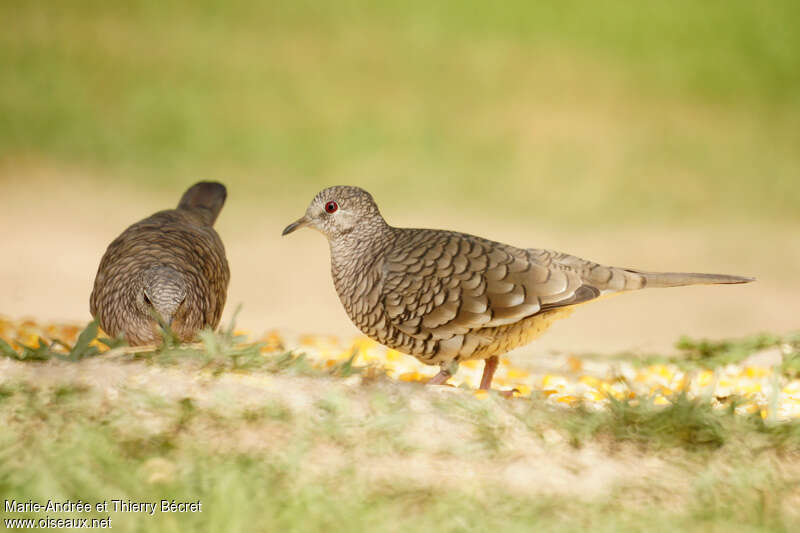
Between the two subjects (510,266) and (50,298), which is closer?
(510,266)

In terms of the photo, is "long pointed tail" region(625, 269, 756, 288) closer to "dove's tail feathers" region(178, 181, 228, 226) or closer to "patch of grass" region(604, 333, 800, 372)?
"patch of grass" region(604, 333, 800, 372)

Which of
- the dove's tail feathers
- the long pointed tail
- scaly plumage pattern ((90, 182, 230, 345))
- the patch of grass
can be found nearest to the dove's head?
scaly plumage pattern ((90, 182, 230, 345))

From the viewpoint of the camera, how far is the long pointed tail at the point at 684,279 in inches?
96.0

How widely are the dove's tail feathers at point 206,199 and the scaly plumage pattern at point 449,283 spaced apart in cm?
107

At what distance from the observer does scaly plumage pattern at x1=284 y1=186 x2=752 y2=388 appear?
2.49m

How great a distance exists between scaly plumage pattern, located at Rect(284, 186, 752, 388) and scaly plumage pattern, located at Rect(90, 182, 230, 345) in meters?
0.46

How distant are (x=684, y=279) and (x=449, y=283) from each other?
2.23 ft

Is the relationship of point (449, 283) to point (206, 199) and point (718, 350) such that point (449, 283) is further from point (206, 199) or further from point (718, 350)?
point (718, 350)

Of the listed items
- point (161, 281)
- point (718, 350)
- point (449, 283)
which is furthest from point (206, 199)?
point (718, 350)

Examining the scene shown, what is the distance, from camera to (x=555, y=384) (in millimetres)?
3133

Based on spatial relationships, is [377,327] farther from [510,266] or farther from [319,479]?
[319,479]

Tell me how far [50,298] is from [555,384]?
3.25 m

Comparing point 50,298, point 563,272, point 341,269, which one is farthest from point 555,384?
point 50,298

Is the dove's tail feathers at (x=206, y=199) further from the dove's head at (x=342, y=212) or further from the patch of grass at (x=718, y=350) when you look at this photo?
the patch of grass at (x=718, y=350)
